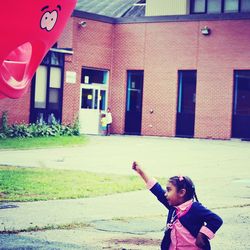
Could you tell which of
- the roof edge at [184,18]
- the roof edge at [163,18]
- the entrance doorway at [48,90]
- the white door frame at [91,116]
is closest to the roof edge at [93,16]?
the roof edge at [163,18]

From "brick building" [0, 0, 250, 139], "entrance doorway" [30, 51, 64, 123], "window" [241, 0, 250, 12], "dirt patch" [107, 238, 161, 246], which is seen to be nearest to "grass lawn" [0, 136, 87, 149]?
"entrance doorway" [30, 51, 64, 123]

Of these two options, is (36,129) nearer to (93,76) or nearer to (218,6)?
(93,76)

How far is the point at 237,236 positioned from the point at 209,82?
25527 mm

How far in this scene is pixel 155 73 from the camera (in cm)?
3600

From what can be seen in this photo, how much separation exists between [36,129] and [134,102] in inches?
346

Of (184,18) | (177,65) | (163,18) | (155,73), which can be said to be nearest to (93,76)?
(155,73)

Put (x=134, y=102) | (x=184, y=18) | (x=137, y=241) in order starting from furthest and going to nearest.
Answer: (x=134, y=102) < (x=184, y=18) < (x=137, y=241)

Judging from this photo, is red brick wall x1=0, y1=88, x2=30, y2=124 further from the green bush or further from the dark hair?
the dark hair

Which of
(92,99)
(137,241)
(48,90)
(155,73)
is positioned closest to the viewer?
(137,241)

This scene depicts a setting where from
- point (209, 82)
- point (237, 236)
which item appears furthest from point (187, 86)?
point (237, 236)

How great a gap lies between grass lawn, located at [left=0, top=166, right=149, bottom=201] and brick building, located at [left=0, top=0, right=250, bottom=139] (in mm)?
15275

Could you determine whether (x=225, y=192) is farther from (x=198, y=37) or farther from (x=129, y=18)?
(x=129, y=18)

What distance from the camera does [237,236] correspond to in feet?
30.2

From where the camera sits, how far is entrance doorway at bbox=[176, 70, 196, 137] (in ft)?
116
